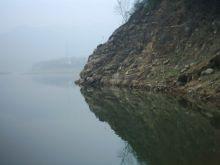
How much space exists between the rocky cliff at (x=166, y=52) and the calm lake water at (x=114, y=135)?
15.3ft

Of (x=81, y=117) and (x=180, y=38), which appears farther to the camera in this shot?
(x=180, y=38)

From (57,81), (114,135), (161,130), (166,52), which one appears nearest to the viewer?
(161,130)

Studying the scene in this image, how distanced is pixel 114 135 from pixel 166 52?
37587 mm

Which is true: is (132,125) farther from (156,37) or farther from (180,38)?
(156,37)

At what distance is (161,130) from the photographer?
2970 centimetres

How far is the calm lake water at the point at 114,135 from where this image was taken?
2292 centimetres

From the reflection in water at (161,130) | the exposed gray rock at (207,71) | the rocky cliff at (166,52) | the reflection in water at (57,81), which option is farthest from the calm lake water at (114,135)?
the reflection in water at (57,81)

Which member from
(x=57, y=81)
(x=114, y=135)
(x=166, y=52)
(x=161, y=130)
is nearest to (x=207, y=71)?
(x=161, y=130)

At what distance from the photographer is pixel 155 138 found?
27062mm

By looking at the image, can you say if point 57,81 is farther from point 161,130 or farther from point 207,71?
point 161,130

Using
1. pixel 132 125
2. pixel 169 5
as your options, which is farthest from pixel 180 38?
pixel 132 125

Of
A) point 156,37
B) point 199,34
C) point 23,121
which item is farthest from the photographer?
point 156,37

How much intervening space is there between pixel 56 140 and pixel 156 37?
44.1 meters

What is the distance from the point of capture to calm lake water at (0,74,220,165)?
22.9m
